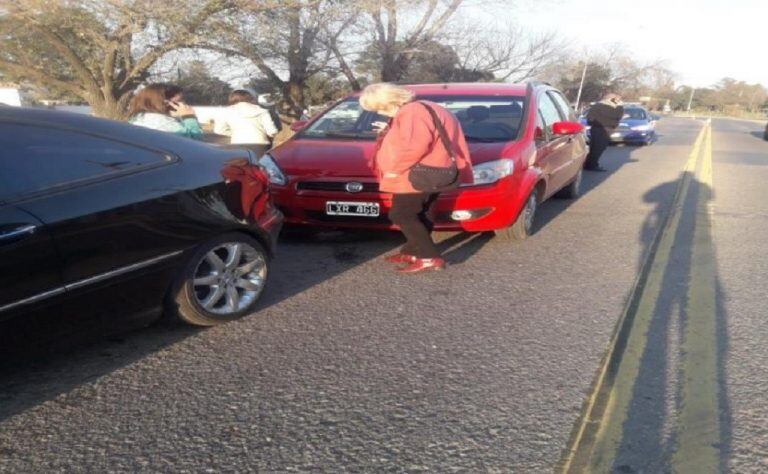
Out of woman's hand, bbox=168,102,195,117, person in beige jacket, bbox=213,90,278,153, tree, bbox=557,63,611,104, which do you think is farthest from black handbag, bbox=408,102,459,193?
tree, bbox=557,63,611,104

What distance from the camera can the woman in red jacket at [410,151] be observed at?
4.39 m

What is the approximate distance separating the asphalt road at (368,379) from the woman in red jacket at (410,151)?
0.37 meters

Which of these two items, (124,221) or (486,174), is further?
(486,174)

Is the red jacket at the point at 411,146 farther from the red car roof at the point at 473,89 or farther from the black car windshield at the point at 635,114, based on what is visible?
the black car windshield at the point at 635,114

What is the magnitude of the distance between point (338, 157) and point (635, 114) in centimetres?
1785

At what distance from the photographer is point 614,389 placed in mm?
2963

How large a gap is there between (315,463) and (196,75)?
19.5 meters

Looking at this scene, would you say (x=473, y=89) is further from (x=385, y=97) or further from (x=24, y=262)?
(x=24, y=262)

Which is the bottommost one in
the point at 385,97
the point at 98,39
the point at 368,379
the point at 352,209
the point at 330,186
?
the point at 368,379

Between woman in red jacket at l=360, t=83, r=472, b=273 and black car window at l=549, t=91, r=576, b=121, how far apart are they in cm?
333

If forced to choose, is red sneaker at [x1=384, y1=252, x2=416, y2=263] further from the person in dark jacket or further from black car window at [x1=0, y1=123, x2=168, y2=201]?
the person in dark jacket

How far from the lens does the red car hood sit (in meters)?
5.25

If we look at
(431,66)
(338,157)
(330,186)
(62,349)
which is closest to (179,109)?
(338,157)

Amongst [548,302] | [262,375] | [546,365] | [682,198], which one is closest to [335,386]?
[262,375]
